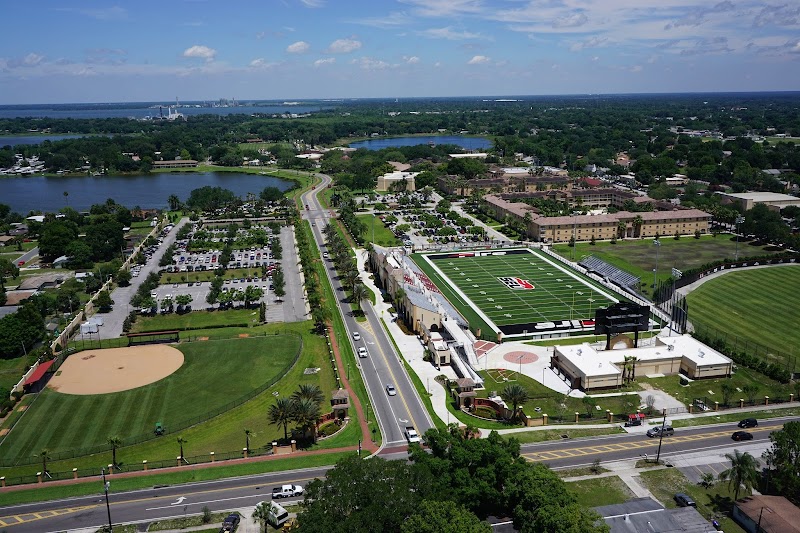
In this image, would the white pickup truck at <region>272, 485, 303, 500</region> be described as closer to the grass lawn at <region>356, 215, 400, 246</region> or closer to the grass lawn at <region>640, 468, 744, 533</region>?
the grass lawn at <region>640, 468, 744, 533</region>

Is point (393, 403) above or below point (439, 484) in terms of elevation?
below

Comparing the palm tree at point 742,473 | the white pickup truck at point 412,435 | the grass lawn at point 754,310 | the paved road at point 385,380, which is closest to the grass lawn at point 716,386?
the grass lawn at point 754,310

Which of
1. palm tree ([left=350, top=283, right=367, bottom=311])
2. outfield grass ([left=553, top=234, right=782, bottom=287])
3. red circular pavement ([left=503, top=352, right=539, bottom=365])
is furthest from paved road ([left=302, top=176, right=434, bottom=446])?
outfield grass ([left=553, top=234, right=782, bottom=287])

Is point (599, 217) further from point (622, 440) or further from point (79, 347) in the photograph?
point (79, 347)

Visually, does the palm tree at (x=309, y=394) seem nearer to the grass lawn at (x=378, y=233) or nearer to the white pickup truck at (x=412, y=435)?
the white pickup truck at (x=412, y=435)

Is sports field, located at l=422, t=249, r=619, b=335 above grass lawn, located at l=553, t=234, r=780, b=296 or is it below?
below

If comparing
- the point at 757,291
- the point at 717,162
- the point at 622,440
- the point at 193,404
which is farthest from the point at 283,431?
the point at 717,162
